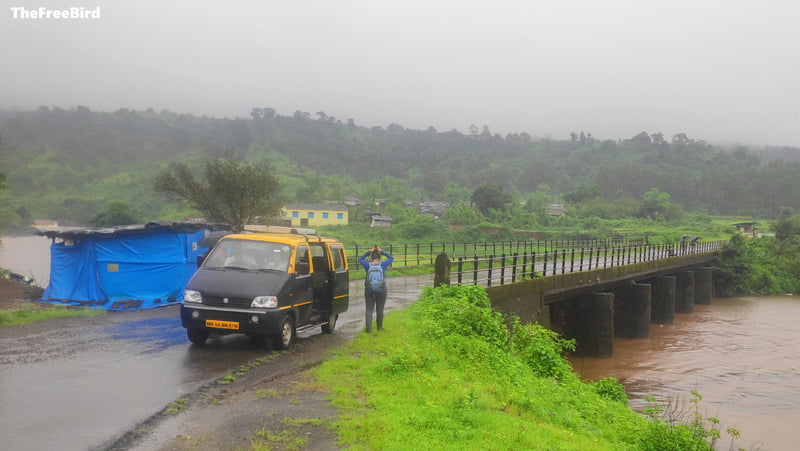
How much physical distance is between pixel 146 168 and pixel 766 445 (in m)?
124

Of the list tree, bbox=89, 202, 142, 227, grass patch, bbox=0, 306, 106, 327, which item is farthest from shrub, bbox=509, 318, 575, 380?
tree, bbox=89, 202, 142, 227

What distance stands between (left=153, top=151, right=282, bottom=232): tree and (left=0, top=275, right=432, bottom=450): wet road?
824 inches

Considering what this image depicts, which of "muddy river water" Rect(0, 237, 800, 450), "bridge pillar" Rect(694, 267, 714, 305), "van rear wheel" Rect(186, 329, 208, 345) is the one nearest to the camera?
"van rear wheel" Rect(186, 329, 208, 345)

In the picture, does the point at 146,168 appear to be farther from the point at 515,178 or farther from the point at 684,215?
the point at 684,215

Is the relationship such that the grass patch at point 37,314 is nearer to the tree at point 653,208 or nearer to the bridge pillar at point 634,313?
the bridge pillar at point 634,313

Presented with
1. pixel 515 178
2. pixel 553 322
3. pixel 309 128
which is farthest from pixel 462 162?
pixel 553 322

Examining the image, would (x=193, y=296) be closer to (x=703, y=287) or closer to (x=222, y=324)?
(x=222, y=324)

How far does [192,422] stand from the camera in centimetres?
672

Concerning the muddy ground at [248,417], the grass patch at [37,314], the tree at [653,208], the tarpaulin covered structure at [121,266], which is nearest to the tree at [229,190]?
the tarpaulin covered structure at [121,266]

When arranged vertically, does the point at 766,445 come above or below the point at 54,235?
below

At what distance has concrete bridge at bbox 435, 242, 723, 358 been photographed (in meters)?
17.7

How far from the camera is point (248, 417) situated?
688 cm

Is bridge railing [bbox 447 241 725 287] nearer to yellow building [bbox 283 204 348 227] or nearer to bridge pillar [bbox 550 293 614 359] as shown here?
bridge pillar [bbox 550 293 614 359]

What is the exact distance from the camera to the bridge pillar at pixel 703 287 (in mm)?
39781
